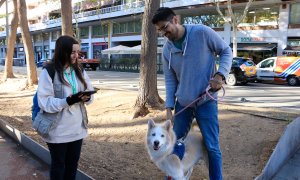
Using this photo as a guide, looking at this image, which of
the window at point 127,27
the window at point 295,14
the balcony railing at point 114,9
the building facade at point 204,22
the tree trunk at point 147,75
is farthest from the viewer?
the window at point 127,27

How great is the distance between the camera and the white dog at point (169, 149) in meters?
3.75

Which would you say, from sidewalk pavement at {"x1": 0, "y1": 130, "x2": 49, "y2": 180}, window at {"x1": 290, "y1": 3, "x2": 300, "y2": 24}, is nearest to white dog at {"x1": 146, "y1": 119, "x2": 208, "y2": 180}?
sidewalk pavement at {"x1": 0, "y1": 130, "x2": 49, "y2": 180}

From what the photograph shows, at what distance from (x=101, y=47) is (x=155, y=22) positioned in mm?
55014

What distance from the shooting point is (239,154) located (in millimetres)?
6203

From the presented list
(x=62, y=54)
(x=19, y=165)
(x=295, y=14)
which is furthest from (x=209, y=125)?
(x=295, y=14)

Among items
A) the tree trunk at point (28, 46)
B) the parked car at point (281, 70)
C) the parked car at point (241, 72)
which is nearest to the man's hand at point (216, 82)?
the tree trunk at point (28, 46)

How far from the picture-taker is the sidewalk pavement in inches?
210

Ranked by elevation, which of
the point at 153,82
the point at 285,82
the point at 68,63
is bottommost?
the point at 285,82

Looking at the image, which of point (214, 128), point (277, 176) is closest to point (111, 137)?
point (214, 128)

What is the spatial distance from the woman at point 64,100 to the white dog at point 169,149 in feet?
2.44

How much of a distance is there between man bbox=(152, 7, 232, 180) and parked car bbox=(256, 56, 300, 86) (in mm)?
19976

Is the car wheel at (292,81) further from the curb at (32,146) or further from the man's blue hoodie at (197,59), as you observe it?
the man's blue hoodie at (197,59)

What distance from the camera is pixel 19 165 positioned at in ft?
19.1

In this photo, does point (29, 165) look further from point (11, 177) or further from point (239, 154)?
point (239, 154)
